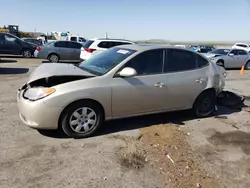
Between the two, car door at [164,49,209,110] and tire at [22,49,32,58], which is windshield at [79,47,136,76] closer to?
car door at [164,49,209,110]

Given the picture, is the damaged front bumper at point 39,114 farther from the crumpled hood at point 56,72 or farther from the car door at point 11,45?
the car door at point 11,45

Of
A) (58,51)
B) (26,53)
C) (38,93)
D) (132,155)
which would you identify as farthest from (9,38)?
(132,155)

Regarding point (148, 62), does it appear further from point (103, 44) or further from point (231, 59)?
point (231, 59)

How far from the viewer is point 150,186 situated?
3248 mm

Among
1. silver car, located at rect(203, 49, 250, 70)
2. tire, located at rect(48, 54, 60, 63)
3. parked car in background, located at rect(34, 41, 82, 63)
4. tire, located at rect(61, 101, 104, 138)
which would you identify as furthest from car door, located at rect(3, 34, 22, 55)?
tire, located at rect(61, 101, 104, 138)

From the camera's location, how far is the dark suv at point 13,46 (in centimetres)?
1756

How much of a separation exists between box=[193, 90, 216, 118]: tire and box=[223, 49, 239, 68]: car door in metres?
11.9

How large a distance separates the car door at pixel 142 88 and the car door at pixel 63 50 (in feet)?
39.3

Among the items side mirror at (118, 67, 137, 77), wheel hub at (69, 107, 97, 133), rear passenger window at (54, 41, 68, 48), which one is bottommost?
wheel hub at (69, 107, 97, 133)

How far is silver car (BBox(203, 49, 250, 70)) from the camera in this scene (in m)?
16.7

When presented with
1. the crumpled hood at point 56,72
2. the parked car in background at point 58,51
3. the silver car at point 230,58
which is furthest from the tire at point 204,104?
the parked car in background at point 58,51

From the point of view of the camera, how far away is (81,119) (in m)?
4.43

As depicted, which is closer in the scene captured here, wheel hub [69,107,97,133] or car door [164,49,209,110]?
wheel hub [69,107,97,133]

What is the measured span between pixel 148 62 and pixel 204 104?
1.81m
